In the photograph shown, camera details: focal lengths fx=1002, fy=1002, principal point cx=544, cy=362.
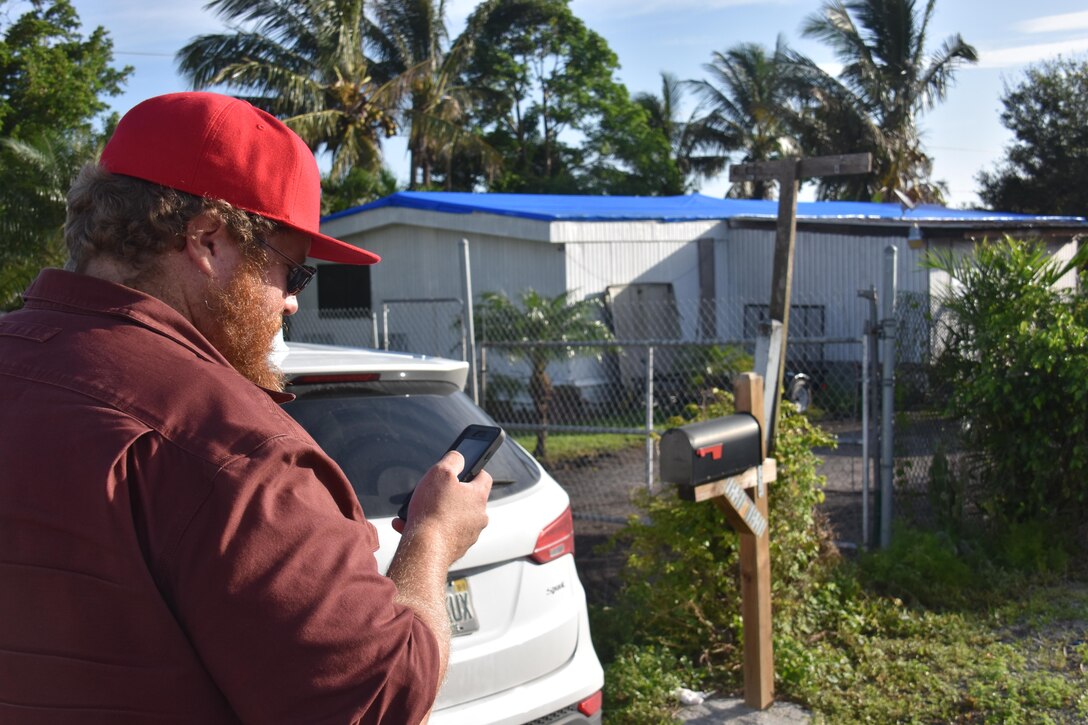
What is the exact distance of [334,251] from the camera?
6.32ft

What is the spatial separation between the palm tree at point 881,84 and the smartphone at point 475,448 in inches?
1235

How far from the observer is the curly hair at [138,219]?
1.52 meters

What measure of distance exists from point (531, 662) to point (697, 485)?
1.03 metres

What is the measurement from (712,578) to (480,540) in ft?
6.92

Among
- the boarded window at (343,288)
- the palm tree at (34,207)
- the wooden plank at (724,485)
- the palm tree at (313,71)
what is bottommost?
the wooden plank at (724,485)

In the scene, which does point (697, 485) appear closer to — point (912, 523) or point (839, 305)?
point (912, 523)

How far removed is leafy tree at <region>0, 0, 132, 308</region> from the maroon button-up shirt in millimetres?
14305

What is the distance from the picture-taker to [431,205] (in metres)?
17.1

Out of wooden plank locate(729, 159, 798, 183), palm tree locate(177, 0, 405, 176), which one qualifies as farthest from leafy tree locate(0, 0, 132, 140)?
wooden plank locate(729, 159, 798, 183)

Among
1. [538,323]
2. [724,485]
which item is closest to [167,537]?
[724,485]

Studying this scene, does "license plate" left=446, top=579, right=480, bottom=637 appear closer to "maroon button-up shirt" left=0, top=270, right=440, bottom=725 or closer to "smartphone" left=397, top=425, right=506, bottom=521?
"smartphone" left=397, top=425, right=506, bottom=521

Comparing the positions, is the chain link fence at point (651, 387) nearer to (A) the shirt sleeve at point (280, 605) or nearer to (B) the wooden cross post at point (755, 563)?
(B) the wooden cross post at point (755, 563)

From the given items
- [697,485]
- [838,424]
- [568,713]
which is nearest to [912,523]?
[697,485]

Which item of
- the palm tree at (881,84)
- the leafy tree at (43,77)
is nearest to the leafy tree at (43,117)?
the leafy tree at (43,77)
